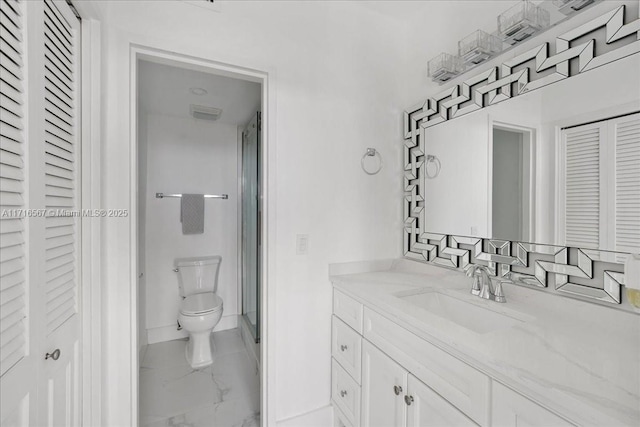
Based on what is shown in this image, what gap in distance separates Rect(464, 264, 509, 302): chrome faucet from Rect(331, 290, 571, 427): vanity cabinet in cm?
43

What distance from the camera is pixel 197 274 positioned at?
9.10 ft

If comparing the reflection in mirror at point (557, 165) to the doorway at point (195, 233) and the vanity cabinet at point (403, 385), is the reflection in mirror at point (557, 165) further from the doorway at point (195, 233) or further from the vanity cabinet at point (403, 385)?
the doorway at point (195, 233)

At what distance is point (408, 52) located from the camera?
1.83 m

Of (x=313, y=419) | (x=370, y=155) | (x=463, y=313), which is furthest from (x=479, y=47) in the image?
(x=313, y=419)

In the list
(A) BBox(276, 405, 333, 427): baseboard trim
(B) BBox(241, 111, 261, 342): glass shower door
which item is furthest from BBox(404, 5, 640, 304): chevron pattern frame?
(B) BBox(241, 111, 261, 342): glass shower door

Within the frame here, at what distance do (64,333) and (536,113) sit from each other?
198 cm

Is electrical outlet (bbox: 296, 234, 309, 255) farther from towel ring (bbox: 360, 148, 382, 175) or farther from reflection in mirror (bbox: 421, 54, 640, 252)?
reflection in mirror (bbox: 421, 54, 640, 252)

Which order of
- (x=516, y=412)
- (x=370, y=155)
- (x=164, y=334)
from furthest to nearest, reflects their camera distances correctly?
(x=164, y=334), (x=370, y=155), (x=516, y=412)

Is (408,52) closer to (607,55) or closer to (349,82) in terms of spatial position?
(349,82)

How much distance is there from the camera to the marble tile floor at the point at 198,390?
173cm

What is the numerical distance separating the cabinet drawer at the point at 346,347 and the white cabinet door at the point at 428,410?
1.21 ft

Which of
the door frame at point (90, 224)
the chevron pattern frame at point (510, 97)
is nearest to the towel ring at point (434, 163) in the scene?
the chevron pattern frame at point (510, 97)

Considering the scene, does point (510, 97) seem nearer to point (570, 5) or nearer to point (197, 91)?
point (570, 5)

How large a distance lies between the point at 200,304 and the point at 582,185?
264 centimetres
